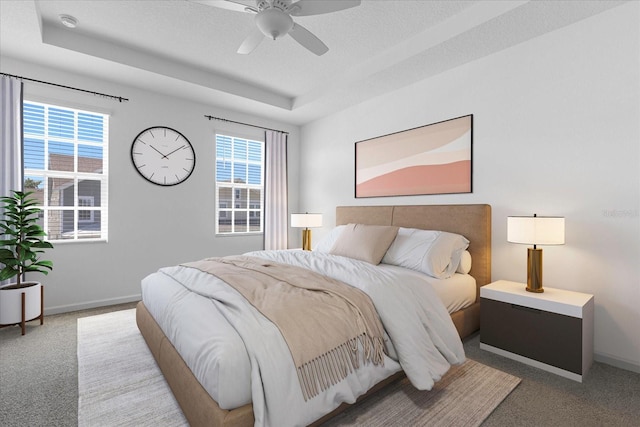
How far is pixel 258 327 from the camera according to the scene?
1.43m

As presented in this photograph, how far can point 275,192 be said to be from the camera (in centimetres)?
502

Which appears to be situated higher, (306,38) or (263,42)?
(263,42)

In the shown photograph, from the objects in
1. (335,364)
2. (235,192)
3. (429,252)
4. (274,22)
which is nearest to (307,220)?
(235,192)

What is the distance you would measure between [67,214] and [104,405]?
2.63 meters

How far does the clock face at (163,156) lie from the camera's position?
384 cm

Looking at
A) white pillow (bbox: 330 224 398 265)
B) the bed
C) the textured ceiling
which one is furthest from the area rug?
the textured ceiling

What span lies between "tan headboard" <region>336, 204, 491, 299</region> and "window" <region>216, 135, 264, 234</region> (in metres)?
2.06

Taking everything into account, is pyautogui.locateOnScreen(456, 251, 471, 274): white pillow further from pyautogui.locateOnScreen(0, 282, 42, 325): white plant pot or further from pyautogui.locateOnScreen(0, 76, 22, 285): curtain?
pyautogui.locateOnScreen(0, 76, 22, 285): curtain

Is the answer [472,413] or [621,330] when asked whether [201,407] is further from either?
[621,330]

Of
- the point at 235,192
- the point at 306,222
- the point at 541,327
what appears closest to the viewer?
the point at 541,327

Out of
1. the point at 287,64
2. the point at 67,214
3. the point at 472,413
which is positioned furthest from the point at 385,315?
the point at 67,214

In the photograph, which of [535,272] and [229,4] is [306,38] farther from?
[535,272]

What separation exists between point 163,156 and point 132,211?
0.81m

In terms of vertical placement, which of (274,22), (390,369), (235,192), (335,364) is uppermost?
(274,22)
